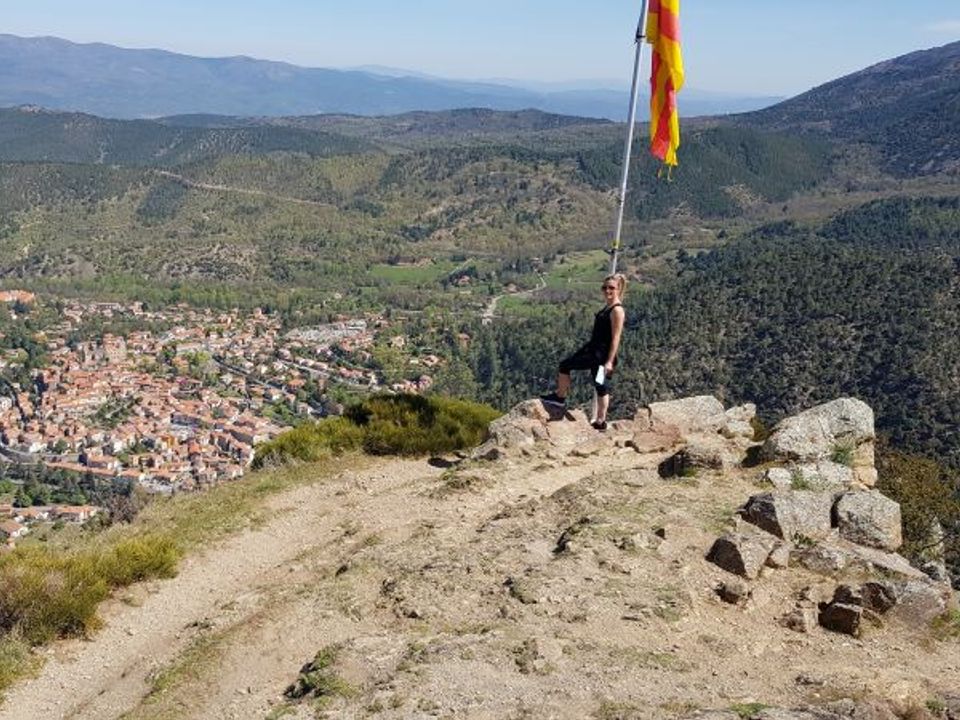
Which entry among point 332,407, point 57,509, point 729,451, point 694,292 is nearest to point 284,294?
point 332,407

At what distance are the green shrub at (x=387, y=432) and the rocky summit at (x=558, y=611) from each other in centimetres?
240

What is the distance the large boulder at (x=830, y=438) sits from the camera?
12.0 metres

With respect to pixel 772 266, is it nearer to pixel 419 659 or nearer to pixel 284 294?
pixel 284 294

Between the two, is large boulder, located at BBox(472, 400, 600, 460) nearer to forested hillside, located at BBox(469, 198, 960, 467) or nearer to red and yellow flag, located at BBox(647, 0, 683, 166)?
red and yellow flag, located at BBox(647, 0, 683, 166)

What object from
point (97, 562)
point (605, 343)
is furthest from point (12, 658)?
point (605, 343)

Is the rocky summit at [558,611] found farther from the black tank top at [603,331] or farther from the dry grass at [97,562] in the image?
the black tank top at [603,331]

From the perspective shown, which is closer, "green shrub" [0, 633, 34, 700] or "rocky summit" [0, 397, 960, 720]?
"rocky summit" [0, 397, 960, 720]

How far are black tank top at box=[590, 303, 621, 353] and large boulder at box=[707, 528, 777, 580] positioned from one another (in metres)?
3.23

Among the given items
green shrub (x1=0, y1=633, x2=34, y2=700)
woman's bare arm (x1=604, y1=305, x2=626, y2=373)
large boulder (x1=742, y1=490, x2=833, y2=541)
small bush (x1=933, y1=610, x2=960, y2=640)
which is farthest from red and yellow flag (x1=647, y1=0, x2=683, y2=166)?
green shrub (x1=0, y1=633, x2=34, y2=700)

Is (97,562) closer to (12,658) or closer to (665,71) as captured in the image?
(12,658)

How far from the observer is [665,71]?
1169cm

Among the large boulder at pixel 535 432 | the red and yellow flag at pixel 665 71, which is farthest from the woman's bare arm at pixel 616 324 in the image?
the large boulder at pixel 535 432

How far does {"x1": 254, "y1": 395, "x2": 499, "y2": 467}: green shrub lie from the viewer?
47.5 feet

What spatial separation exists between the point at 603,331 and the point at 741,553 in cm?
369
